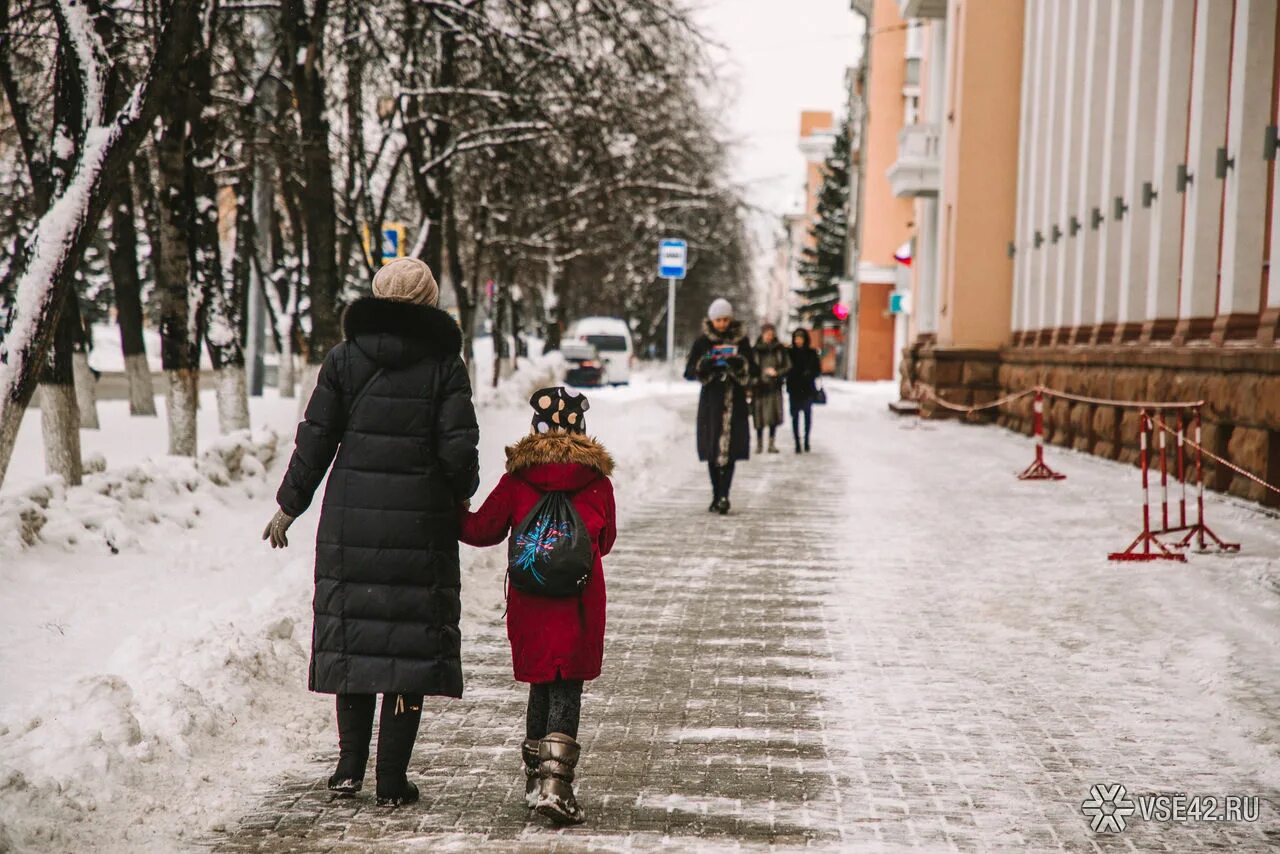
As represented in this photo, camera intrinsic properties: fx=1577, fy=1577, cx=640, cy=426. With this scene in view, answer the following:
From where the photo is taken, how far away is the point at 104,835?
14.5 ft

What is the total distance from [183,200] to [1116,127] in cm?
1300

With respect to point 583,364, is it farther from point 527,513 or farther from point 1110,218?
point 527,513

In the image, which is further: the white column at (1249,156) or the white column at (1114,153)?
the white column at (1114,153)

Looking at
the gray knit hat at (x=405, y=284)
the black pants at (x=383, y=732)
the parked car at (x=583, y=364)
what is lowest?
the parked car at (x=583, y=364)

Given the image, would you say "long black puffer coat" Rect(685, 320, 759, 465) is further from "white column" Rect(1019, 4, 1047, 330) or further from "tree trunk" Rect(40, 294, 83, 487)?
"white column" Rect(1019, 4, 1047, 330)

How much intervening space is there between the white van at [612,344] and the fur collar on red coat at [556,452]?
4358 cm

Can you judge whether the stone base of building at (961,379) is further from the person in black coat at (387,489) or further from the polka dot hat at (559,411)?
the person in black coat at (387,489)

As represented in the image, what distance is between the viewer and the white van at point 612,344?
49.3m

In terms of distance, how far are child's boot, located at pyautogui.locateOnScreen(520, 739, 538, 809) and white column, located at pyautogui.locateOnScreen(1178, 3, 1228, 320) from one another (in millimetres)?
13894

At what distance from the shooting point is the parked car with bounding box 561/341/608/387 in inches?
1817

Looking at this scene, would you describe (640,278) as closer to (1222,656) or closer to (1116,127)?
(1116,127)

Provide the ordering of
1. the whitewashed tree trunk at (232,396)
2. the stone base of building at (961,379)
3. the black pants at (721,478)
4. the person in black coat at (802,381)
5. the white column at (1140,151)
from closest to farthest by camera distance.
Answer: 1. the black pants at (721,478)
2. the whitewashed tree trunk at (232,396)
3. the white column at (1140,151)
4. the person in black coat at (802,381)
5. the stone base of building at (961,379)

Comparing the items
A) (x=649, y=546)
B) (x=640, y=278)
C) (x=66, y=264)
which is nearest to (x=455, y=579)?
(x=66, y=264)

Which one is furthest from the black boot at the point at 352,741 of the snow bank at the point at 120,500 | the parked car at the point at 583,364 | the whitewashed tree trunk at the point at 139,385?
the parked car at the point at 583,364
